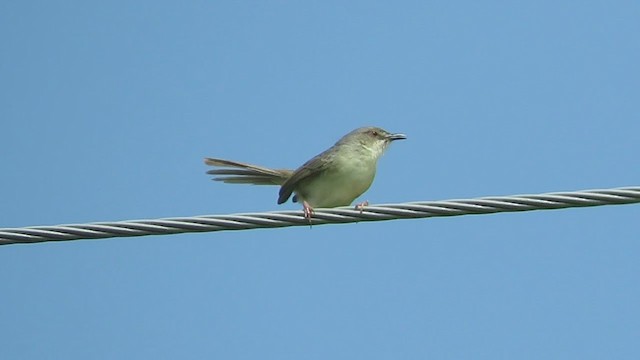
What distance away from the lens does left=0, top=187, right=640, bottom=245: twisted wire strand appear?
19.8ft

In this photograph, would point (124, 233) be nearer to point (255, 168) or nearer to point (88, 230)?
point (88, 230)

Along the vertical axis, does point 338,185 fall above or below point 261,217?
above

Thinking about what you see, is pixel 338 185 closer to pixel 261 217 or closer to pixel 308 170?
pixel 308 170

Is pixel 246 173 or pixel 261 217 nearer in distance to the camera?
pixel 261 217

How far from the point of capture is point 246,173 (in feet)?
35.4

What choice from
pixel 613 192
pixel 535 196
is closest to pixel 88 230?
pixel 535 196

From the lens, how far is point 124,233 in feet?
20.1

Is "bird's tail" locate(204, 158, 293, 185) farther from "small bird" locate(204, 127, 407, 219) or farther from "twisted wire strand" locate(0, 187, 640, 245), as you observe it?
"twisted wire strand" locate(0, 187, 640, 245)

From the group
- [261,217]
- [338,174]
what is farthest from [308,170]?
[261,217]

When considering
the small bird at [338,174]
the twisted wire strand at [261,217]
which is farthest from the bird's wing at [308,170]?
the twisted wire strand at [261,217]

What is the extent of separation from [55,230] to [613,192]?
9.85ft

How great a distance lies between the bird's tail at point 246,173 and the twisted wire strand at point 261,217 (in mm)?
4230

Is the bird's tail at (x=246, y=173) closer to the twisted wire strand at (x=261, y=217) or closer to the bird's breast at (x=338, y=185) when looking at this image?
the bird's breast at (x=338, y=185)

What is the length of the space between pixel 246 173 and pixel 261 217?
14.6ft
